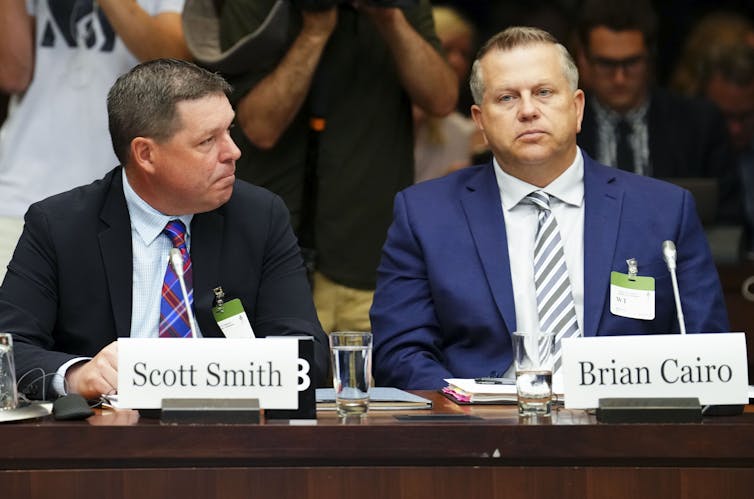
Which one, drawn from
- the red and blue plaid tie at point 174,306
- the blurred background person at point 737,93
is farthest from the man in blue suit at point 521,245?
the blurred background person at point 737,93

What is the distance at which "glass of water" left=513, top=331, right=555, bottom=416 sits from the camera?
7.22 feet

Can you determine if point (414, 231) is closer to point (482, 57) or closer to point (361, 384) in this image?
point (482, 57)

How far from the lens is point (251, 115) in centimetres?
A: 381

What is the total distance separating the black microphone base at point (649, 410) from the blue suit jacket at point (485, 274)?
0.85 metres

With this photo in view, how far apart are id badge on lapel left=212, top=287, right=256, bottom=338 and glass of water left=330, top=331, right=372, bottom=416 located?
61 centimetres

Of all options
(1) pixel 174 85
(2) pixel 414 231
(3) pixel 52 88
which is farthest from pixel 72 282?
(3) pixel 52 88

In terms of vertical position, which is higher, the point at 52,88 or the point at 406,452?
the point at 52,88

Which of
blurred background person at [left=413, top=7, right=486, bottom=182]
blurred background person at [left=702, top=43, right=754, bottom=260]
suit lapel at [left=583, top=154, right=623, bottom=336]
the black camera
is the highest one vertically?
blurred background person at [left=702, top=43, right=754, bottom=260]

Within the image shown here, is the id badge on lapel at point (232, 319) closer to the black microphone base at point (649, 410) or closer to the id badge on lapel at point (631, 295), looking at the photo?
the id badge on lapel at point (631, 295)

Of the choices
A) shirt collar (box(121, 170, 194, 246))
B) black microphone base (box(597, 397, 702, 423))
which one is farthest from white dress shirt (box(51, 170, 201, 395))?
black microphone base (box(597, 397, 702, 423))

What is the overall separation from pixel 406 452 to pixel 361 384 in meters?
0.23

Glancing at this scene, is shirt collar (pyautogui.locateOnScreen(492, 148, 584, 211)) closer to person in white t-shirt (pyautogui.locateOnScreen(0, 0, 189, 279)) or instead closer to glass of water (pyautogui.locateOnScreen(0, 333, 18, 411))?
person in white t-shirt (pyautogui.locateOnScreen(0, 0, 189, 279))

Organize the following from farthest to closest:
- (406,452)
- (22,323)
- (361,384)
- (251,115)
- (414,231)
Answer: (251,115) → (414,231) → (22,323) → (361,384) → (406,452)

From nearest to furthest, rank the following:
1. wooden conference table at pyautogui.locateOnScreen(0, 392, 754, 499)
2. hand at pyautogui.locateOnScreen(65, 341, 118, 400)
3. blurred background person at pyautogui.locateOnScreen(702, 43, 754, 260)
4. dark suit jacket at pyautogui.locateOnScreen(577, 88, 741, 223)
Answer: wooden conference table at pyautogui.locateOnScreen(0, 392, 754, 499), hand at pyautogui.locateOnScreen(65, 341, 118, 400), dark suit jacket at pyautogui.locateOnScreen(577, 88, 741, 223), blurred background person at pyautogui.locateOnScreen(702, 43, 754, 260)
